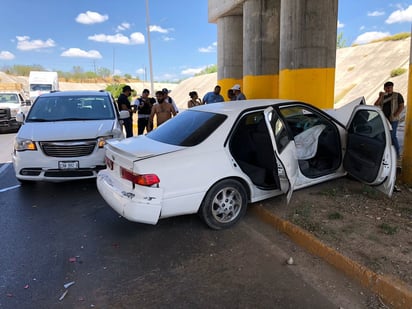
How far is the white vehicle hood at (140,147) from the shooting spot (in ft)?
13.5

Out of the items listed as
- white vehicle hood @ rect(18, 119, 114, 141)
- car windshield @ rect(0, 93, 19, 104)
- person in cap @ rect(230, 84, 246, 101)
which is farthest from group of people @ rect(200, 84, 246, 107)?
car windshield @ rect(0, 93, 19, 104)

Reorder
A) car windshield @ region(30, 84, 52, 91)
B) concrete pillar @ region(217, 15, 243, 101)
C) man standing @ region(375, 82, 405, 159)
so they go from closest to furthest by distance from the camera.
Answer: man standing @ region(375, 82, 405, 159), concrete pillar @ region(217, 15, 243, 101), car windshield @ region(30, 84, 52, 91)

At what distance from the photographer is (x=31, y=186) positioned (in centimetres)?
658

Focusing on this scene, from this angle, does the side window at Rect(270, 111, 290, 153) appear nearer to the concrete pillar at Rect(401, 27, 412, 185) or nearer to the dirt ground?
the dirt ground

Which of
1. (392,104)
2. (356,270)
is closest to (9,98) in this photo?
(392,104)

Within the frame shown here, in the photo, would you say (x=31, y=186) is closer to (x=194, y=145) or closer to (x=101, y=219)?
(x=101, y=219)

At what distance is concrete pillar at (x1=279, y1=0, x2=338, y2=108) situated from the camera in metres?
10.3

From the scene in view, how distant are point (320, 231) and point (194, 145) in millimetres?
1703

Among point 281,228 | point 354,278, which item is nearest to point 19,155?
point 281,228

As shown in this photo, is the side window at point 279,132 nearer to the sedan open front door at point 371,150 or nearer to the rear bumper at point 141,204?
the sedan open front door at point 371,150

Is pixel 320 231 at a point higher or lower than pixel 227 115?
lower

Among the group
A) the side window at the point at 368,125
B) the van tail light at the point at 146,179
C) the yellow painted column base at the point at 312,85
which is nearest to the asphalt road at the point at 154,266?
the van tail light at the point at 146,179

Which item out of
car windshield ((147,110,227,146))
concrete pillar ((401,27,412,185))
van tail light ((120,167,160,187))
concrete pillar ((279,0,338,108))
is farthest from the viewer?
concrete pillar ((279,0,338,108))

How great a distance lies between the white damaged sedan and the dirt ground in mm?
259
